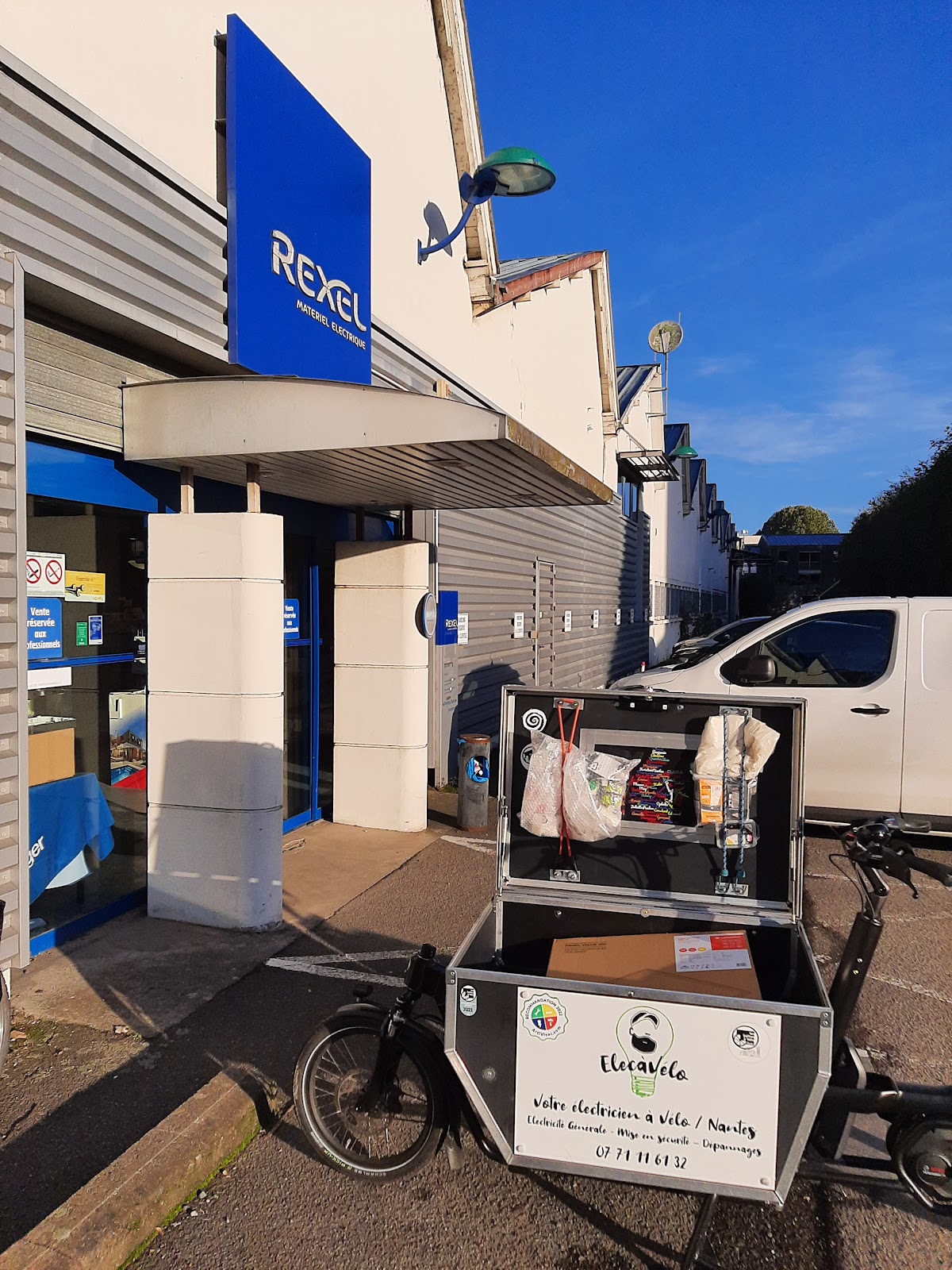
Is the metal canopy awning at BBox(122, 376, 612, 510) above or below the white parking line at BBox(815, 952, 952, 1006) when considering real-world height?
above

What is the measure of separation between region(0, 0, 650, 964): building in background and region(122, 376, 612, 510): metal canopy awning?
0.05ft

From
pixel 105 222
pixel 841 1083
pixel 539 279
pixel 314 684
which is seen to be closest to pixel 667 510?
pixel 539 279

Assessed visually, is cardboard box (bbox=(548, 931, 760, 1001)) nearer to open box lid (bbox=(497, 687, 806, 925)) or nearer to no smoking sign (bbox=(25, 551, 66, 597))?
open box lid (bbox=(497, 687, 806, 925))

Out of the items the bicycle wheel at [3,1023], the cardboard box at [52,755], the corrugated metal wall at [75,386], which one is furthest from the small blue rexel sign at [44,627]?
the bicycle wheel at [3,1023]

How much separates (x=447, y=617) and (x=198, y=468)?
3851 millimetres

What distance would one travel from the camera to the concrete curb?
2.62 meters

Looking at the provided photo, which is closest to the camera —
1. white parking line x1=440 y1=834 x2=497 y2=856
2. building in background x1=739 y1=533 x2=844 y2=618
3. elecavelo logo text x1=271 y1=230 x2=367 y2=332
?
elecavelo logo text x1=271 y1=230 x2=367 y2=332

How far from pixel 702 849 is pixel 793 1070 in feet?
2.86

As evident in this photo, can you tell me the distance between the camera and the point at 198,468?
5523 mm

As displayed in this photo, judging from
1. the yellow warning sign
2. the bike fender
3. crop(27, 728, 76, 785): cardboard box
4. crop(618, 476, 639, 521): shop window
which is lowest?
the bike fender

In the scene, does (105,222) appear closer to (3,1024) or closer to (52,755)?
(52,755)

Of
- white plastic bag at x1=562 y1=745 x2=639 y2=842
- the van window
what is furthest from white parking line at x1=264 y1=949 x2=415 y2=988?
the van window

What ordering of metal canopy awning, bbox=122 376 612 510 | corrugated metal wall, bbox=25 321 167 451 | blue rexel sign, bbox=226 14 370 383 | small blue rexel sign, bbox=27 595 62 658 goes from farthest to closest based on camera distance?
blue rexel sign, bbox=226 14 370 383 → small blue rexel sign, bbox=27 595 62 658 → metal canopy awning, bbox=122 376 612 510 → corrugated metal wall, bbox=25 321 167 451

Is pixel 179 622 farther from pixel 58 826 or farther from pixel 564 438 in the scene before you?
pixel 564 438
